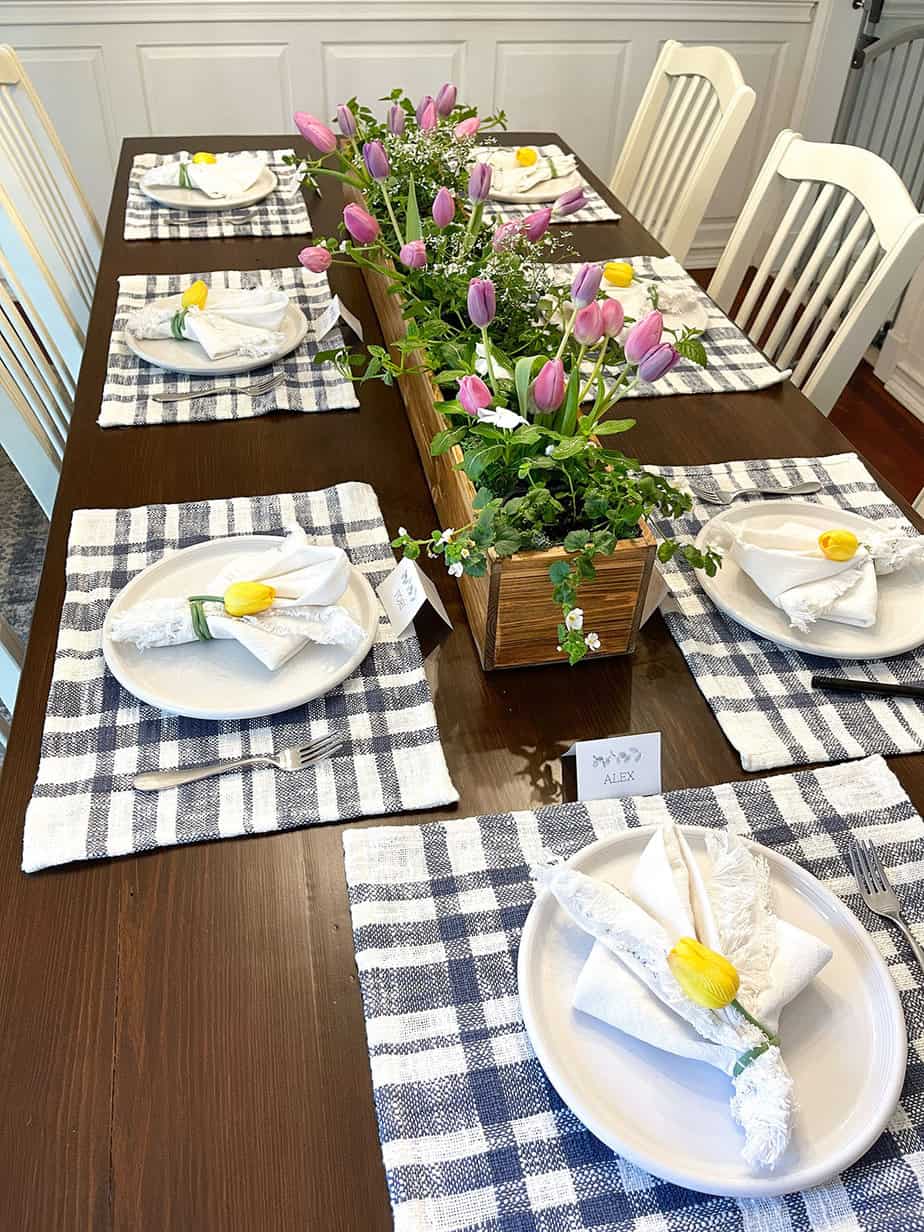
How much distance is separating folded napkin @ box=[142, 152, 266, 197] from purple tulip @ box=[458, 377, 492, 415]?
51.2 inches

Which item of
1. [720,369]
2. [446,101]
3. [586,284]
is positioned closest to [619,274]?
[720,369]

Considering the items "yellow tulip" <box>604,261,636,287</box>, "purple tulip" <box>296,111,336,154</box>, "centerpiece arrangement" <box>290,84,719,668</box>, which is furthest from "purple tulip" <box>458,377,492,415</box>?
"yellow tulip" <box>604,261,636,287</box>

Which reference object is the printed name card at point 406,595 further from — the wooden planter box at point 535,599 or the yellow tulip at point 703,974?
the yellow tulip at point 703,974

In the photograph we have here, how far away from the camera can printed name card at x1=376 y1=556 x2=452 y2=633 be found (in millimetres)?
900

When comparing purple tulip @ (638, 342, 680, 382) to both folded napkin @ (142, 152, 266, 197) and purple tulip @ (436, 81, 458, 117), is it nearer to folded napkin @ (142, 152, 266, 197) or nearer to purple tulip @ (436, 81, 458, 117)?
purple tulip @ (436, 81, 458, 117)

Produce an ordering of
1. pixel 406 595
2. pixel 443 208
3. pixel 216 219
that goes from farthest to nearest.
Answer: pixel 216 219, pixel 443 208, pixel 406 595

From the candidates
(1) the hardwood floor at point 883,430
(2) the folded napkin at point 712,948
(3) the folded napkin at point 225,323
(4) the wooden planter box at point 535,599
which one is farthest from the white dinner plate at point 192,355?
(1) the hardwood floor at point 883,430

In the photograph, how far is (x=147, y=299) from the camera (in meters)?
1.50

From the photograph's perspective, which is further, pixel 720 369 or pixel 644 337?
pixel 720 369

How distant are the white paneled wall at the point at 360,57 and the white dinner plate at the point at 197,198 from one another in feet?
4.15

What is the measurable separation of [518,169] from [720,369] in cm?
84

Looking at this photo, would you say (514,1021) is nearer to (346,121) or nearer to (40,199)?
(346,121)

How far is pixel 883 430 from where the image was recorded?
2.79m

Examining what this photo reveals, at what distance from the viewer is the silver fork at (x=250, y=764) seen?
0.77 meters
